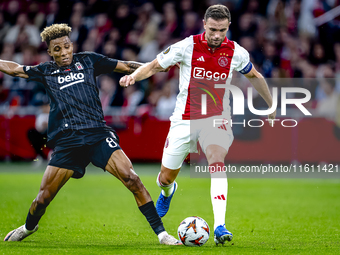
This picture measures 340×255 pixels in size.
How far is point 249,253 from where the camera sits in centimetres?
495

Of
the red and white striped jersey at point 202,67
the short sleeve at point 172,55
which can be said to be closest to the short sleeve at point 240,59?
the red and white striped jersey at point 202,67

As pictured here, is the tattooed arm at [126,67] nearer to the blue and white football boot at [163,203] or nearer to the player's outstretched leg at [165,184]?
the player's outstretched leg at [165,184]

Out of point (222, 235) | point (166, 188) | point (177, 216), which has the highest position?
point (222, 235)

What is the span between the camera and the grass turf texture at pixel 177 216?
532 centimetres

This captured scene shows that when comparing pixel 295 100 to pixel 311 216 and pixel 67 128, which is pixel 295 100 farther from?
pixel 67 128

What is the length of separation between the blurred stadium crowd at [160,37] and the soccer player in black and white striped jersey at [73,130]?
7818 millimetres

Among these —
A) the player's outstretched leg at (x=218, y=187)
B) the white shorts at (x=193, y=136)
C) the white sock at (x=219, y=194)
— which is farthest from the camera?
the white shorts at (x=193, y=136)

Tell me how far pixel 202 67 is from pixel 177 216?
264 centimetres

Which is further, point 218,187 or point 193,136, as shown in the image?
point 193,136

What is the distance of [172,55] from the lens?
19.1 ft

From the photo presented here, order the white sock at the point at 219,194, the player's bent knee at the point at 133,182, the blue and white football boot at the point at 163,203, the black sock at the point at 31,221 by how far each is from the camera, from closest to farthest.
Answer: the white sock at the point at 219,194
the player's bent knee at the point at 133,182
the black sock at the point at 31,221
the blue and white football boot at the point at 163,203

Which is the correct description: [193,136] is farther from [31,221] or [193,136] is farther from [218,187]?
[31,221]

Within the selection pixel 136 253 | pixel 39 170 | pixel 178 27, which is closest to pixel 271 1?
pixel 178 27

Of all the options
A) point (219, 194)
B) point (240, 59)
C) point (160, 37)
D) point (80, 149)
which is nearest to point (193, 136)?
point (219, 194)
